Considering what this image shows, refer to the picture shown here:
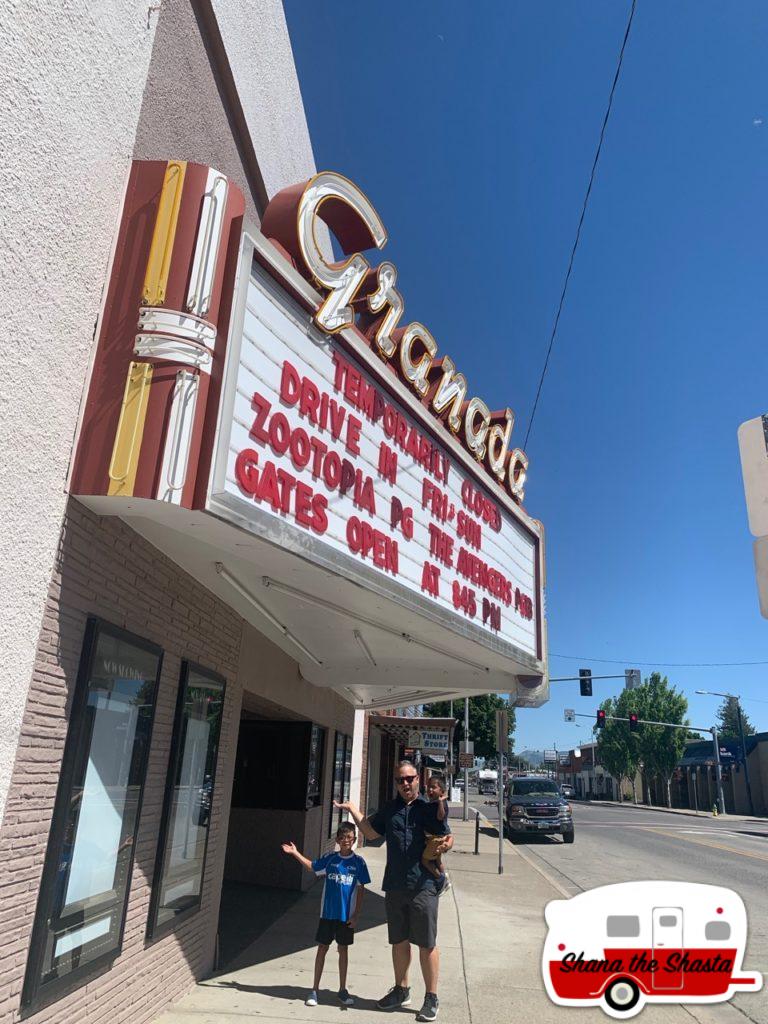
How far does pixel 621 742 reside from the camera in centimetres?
6450

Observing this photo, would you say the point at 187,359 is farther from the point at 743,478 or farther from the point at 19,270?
the point at 743,478

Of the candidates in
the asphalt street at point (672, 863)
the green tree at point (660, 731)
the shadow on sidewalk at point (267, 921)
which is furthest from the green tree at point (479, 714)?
the shadow on sidewalk at point (267, 921)

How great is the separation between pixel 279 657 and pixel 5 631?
5.60 m

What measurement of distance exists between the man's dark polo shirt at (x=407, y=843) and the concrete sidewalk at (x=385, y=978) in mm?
992

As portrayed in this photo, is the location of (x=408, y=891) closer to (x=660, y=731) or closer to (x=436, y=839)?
(x=436, y=839)

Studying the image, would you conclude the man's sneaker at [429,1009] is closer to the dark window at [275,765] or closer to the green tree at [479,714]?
the dark window at [275,765]

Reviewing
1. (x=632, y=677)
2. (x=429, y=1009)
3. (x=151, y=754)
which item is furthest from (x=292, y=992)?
(x=632, y=677)

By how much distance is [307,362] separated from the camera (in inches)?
205

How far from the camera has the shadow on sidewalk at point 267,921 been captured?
24.0ft

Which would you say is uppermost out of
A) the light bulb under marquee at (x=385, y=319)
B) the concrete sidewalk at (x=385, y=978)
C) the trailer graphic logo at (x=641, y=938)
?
the light bulb under marquee at (x=385, y=319)

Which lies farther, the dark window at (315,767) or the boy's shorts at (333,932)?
the dark window at (315,767)

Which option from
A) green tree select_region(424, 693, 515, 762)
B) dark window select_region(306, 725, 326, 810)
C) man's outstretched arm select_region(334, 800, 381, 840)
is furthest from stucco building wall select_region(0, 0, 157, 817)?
green tree select_region(424, 693, 515, 762)

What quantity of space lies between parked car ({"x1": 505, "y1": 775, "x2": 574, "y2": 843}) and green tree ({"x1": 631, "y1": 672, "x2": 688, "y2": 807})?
126 feet

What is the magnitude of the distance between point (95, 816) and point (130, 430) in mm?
2285
